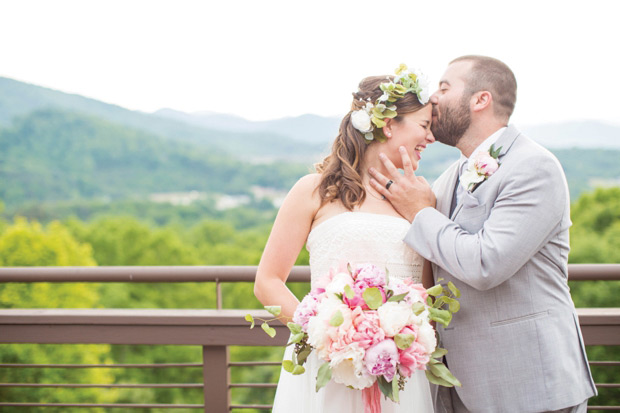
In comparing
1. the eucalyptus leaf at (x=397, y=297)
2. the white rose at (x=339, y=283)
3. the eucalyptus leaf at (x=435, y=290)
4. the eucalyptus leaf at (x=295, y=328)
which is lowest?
the eucalyptus leaf at (x=295, y=328)

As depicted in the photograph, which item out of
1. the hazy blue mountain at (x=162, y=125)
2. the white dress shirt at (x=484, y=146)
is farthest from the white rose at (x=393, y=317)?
the hazy blue mountain at (x=162, y=125)

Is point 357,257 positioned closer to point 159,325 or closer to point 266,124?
point 159,325

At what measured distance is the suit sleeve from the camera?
192cm

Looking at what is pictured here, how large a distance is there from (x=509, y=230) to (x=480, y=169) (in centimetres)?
30

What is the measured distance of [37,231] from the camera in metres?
32.9

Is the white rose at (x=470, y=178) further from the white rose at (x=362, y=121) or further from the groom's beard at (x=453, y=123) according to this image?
the white rose at (x=362, y=121)

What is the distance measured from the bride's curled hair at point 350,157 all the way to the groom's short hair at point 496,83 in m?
0.23

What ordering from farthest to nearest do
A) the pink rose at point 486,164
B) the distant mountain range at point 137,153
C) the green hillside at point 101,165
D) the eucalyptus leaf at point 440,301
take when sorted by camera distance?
the green hillside at point 101,165 → the distant mountain range at point 137,153 → the pink rose at point 486,164 → the eucalyptus leaf at point 440,301

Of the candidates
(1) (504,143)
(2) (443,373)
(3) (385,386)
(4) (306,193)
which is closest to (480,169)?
(1) (504,143)

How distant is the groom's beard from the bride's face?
4 centimetres

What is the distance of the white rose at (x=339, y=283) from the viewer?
1751 mm

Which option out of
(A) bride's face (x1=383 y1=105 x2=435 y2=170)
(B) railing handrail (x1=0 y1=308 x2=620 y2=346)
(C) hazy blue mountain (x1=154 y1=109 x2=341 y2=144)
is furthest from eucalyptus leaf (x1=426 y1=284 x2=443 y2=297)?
(C) hazy blue mountain (x1=154 y1=109 x2=341 y2=144)

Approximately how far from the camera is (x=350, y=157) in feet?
7.95

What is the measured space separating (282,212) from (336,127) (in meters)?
0.50
